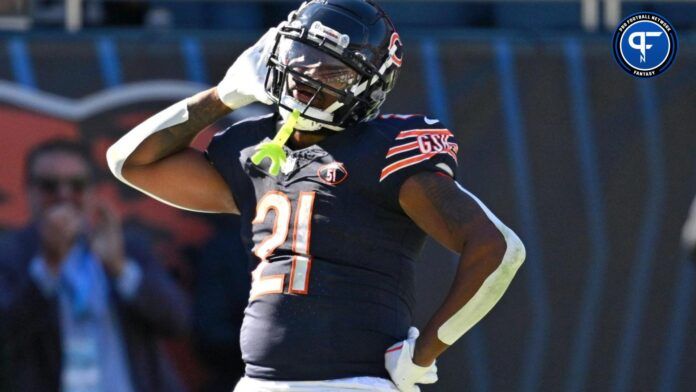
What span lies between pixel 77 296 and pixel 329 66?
6.91 ft

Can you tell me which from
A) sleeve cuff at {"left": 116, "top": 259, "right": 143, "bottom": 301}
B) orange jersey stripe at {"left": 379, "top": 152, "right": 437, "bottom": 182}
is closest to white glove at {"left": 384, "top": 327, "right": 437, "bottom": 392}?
orange jersey stripe at {"left": 379, "top": 152, "right": 437, "bottom": 182}

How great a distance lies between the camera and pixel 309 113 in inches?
115

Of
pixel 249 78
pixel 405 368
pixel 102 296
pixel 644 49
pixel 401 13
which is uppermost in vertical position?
pixel 401 13

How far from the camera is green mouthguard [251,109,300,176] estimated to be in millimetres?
2870

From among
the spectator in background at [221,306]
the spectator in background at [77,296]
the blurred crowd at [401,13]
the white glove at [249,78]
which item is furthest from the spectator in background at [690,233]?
the white glove at [249,78]

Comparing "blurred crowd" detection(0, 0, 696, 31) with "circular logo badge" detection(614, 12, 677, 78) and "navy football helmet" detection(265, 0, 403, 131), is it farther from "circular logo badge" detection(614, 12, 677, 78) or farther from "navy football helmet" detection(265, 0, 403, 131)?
"navy football helmet" detection(265, 0, 403, 131)

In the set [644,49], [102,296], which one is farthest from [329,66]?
[644,49]

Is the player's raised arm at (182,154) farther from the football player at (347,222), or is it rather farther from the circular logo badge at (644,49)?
the circular logo badge at (644,49)

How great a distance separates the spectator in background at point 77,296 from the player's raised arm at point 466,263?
6.97ft

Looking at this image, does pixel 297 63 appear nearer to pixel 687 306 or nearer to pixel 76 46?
pixel 76 46

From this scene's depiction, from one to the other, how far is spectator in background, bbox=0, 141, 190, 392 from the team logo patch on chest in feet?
6.51

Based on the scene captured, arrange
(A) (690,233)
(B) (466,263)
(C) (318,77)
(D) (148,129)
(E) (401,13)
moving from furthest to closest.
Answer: (E) (401,13), (A) (690,233), (D) (148,129), (C) (318,77), (B) (466,263)

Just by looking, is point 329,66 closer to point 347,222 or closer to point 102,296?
point 347,222

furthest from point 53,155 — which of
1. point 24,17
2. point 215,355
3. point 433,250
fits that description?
point 433,250
